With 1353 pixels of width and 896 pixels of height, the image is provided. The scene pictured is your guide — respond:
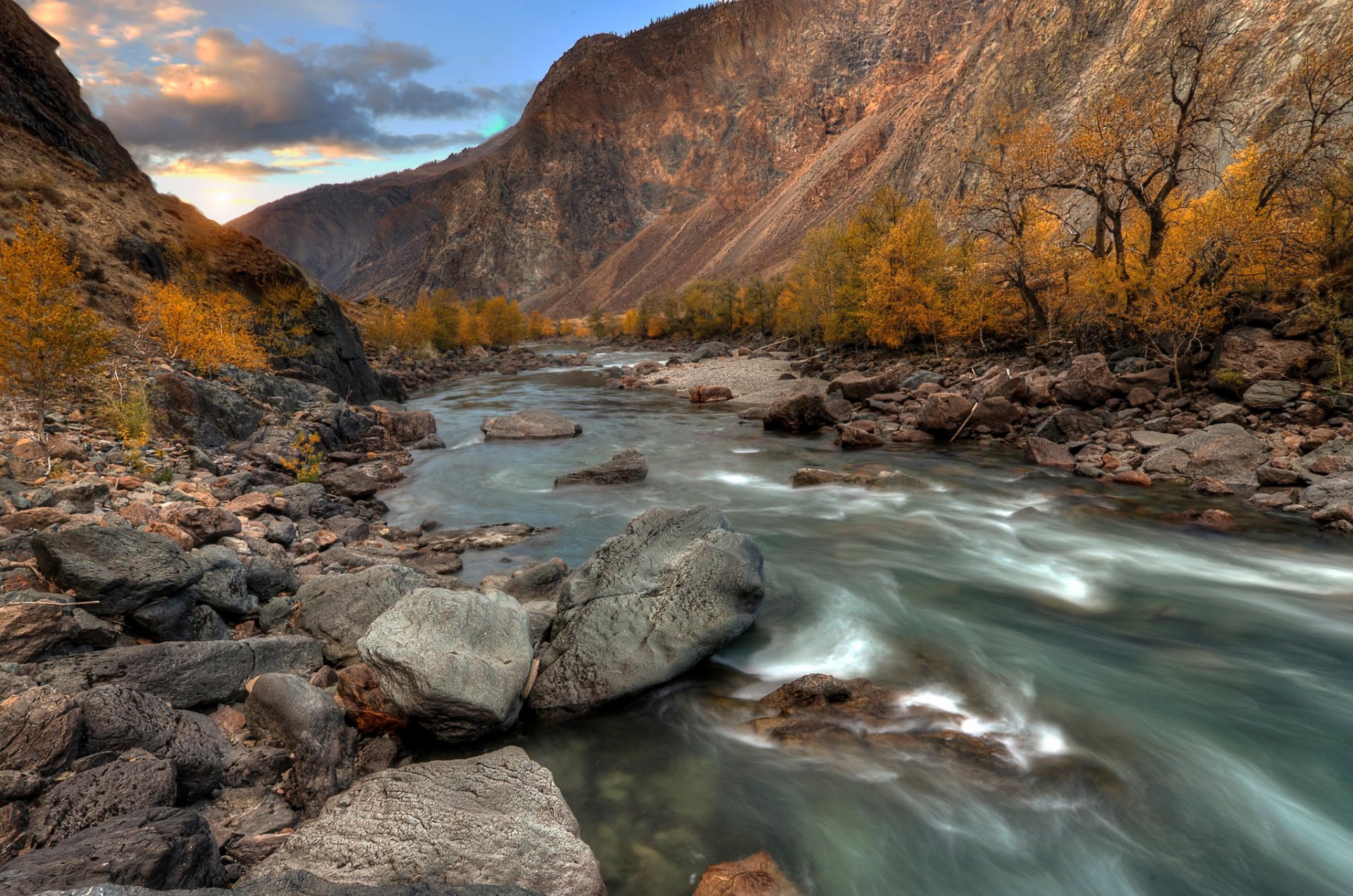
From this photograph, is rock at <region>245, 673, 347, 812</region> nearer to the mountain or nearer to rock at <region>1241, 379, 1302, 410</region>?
rock at <region>1241, 379, 1302, 410</region>

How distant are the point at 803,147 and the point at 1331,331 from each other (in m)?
180

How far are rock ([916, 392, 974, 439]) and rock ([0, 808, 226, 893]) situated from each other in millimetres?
21485

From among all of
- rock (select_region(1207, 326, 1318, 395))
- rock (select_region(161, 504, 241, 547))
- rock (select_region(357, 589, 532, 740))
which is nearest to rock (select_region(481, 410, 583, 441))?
rock (select_region(161, 504, 241, 547))

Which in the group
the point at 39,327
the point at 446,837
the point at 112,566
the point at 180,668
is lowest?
the point at 446,837

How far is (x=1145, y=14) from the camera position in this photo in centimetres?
6141

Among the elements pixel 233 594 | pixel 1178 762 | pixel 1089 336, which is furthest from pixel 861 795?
pixel 1089 336

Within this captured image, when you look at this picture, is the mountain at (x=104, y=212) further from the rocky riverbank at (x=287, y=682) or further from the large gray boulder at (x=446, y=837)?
the large gray boulder at (x=446, y=837)

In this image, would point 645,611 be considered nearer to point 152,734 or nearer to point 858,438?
point 152,734

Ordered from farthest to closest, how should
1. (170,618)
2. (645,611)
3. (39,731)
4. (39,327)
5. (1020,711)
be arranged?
1. (39,327)
2. (645,611)
3. (1020,711)
4. (170,618)
5. (39,731)

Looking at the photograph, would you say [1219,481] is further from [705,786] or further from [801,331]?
[801,331]

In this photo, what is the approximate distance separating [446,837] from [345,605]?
4060 mm

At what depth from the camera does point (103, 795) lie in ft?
12.5

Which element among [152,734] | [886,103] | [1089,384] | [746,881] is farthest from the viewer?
[886,103]

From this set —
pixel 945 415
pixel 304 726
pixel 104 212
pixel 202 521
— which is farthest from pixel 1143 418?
pixel 104 212
